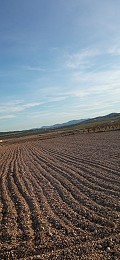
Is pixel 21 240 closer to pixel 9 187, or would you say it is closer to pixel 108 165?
pixel 9 187

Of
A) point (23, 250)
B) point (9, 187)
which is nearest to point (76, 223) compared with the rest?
point (23, 250)

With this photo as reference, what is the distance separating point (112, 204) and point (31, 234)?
3.20 metres

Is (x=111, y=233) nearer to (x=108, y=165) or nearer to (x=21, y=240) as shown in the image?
(x=21, y=240)

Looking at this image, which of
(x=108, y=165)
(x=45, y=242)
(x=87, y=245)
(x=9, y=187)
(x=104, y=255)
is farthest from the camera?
(x=108, y=165)

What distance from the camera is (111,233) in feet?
29.0

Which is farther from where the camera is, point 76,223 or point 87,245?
point 76,223

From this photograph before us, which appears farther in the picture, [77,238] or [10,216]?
[10,216]

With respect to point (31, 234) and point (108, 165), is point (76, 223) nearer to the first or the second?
point (31, 234)

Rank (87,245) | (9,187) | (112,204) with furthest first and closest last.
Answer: (9,187) → (112,204) → (87,245)

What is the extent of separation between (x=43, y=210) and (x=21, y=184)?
18.5 ft

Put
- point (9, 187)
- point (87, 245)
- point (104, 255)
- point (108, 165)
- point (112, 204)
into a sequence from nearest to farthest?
point (104, 255)
point (87, 245)
point (112, 204)
point (9, 187)
point (108, 165)

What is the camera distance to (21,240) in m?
9.13

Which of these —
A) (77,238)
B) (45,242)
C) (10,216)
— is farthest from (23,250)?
(10,216)

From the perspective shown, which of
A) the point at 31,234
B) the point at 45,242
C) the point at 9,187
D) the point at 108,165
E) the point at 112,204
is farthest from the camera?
the point at 108,165
